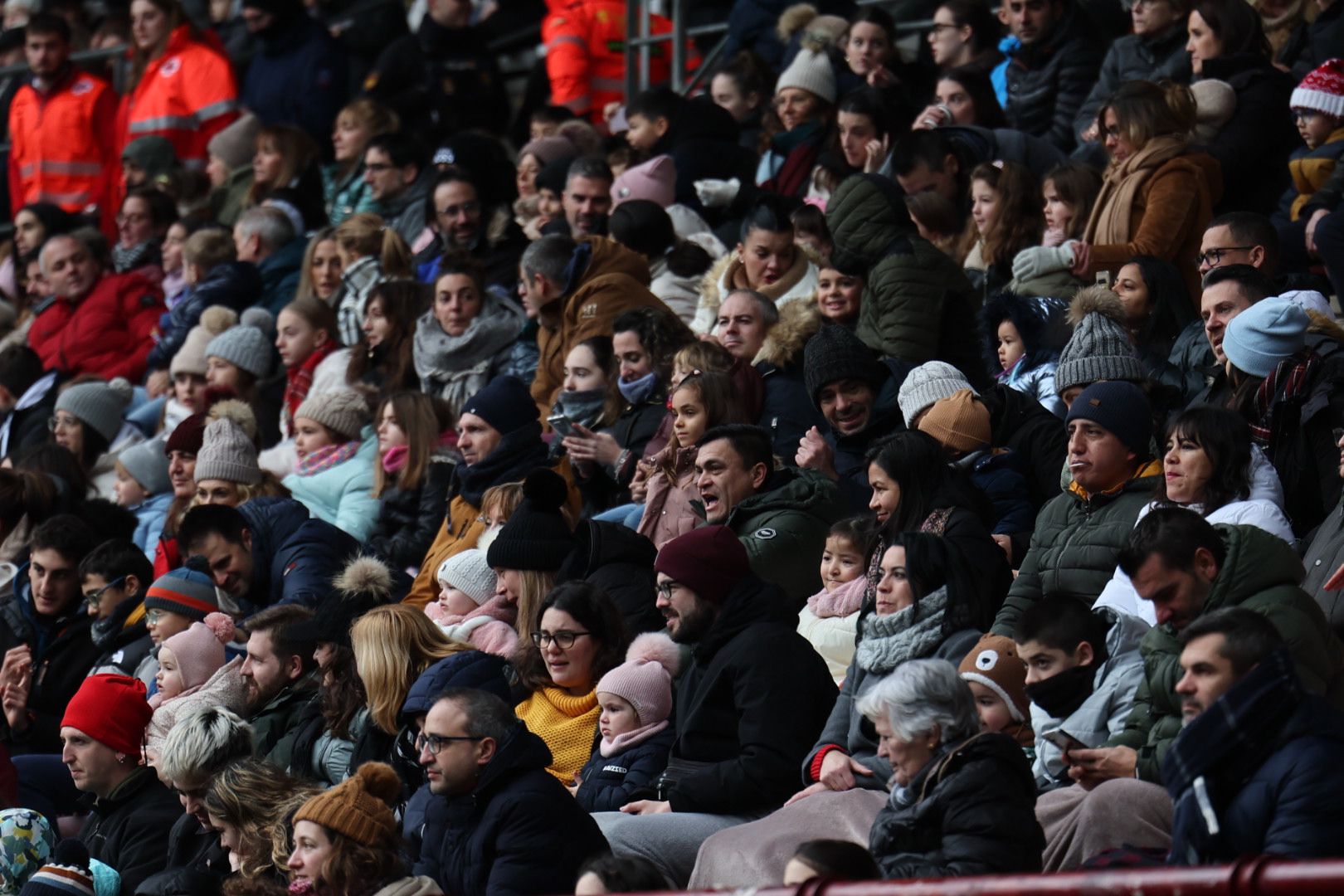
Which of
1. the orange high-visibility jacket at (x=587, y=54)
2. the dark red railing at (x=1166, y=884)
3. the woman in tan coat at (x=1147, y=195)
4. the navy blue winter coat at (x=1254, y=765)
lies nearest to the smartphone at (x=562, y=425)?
the woman in tan coat at (x=1147, y=195)

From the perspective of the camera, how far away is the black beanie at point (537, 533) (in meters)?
8.52

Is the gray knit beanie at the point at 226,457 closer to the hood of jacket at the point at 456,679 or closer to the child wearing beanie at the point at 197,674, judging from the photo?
the child wearing beanie at the point at 197,674

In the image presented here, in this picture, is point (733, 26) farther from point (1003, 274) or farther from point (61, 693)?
point (61, 693)

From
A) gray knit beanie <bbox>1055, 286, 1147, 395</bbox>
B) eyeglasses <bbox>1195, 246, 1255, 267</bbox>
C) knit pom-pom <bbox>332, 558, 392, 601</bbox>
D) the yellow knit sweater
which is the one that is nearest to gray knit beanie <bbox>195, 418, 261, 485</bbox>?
knit pom-pom <bbox>332, 558, 392, 601</bbox>

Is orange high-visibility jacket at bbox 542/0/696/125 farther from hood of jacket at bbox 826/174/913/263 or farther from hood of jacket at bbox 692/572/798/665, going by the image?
hood of jacket at bbox 692/572/798/665

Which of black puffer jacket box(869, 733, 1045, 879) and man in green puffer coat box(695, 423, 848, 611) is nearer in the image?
black puffer jacket box(869, 733, 1045, 879)

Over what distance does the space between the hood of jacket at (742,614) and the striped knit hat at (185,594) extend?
113 inches

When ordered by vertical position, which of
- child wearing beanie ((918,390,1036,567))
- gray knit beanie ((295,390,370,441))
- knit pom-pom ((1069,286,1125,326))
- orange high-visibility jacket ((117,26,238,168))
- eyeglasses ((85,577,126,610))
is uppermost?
knit pom-pom ((1069,286,1125,326))

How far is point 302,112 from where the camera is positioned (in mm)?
15578

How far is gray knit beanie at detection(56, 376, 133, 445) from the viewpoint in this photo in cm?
1252

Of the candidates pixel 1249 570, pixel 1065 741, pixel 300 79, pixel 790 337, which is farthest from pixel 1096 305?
pixel 300 79

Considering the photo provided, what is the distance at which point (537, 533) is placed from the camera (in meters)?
8.56

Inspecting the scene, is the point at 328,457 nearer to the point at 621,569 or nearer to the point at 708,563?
the point at 621,569

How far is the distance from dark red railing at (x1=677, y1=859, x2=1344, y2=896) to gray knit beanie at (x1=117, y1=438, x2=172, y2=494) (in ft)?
26.5
